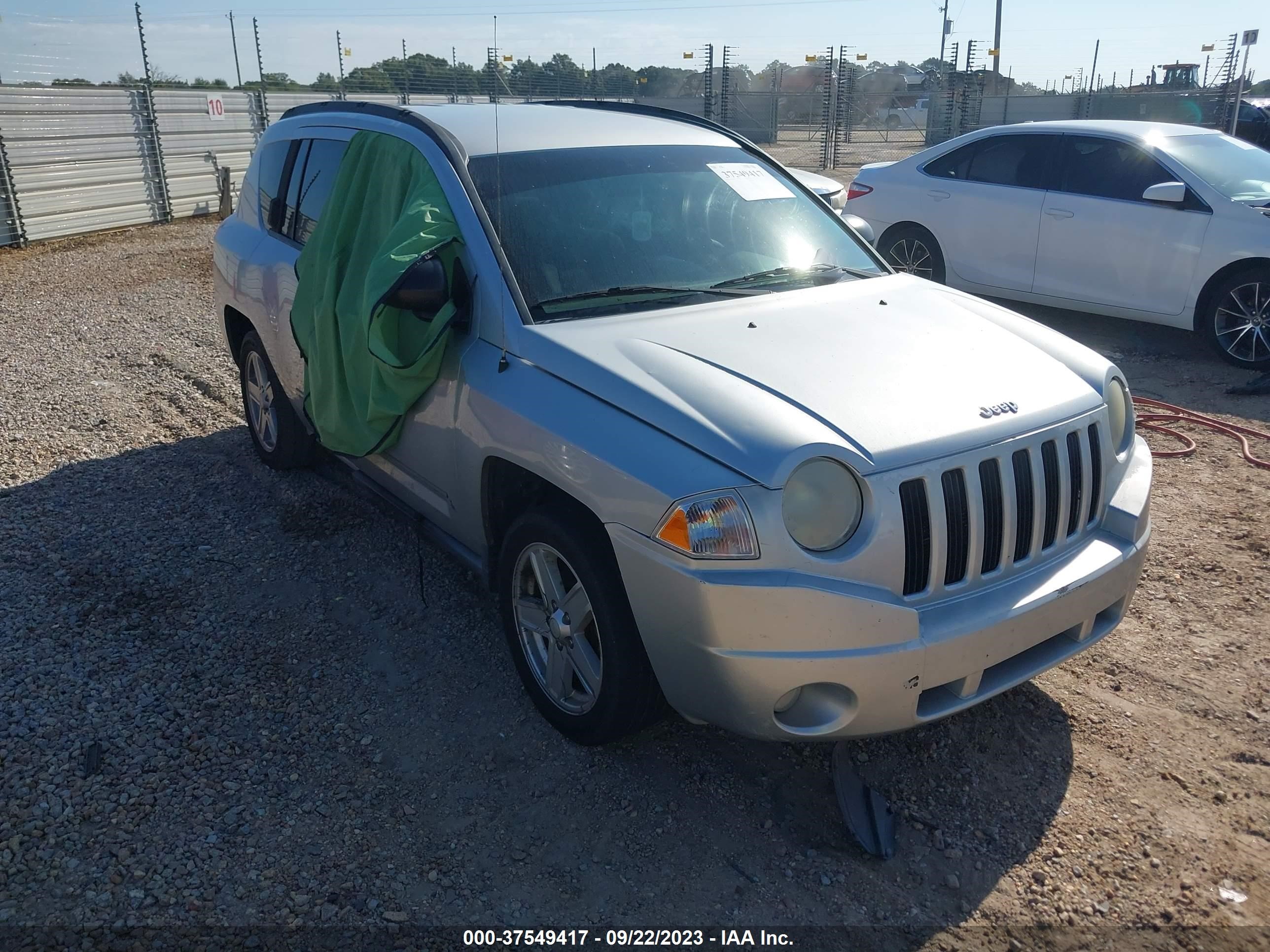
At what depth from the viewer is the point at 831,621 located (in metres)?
2.61

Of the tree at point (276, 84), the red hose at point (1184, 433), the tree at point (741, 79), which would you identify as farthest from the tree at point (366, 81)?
the red hose at point (1184, 433)

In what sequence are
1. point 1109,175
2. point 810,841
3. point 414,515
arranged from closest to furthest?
point 810,841
point 414,515
point 1109,175

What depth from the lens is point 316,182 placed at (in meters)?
4.80

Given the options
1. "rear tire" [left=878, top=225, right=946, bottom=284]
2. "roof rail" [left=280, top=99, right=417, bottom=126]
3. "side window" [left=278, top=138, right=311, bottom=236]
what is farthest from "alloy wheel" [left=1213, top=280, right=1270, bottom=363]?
"side window" [left=278, top=138, right=311, bottom=236]

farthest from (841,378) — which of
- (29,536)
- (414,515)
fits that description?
(29,536)

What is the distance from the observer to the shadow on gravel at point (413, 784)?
8.97 ft

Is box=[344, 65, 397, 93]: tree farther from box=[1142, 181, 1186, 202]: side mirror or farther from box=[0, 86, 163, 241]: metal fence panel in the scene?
box=[1142, 181, 1186, 202]: side mirror

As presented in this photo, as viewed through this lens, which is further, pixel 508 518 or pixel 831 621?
pixel 508 518

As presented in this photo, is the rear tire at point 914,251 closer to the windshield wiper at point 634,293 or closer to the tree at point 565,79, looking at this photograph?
the windshield wiper at point 634,293

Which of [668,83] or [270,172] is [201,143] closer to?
[270,172]

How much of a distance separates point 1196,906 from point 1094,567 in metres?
0.96

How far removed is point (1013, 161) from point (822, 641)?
7.26 m

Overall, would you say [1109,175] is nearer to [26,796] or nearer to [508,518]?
[508,518]

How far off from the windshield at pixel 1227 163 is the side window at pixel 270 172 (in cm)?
651
